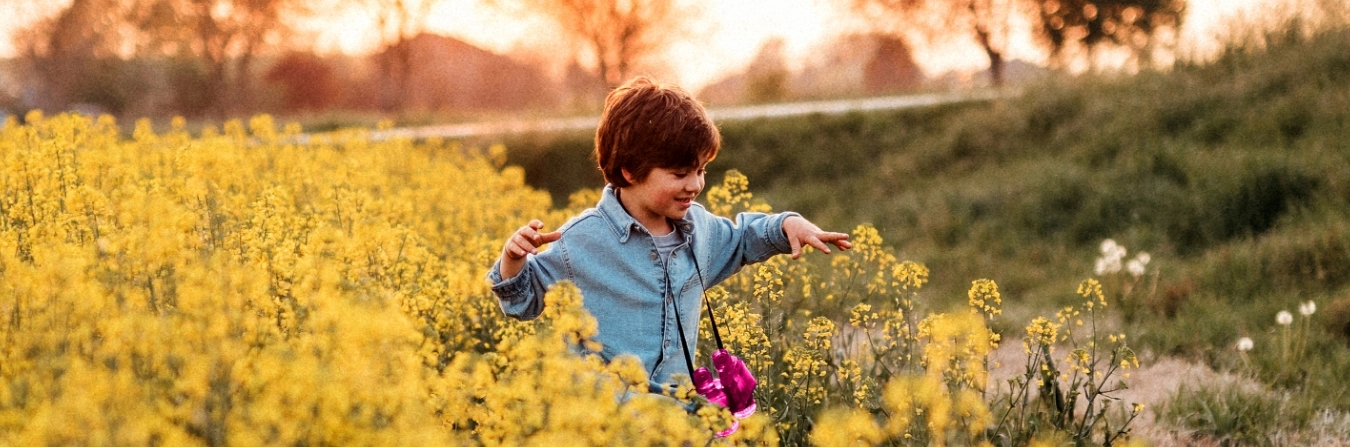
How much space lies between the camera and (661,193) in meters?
3.27

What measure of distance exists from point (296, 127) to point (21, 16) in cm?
3144

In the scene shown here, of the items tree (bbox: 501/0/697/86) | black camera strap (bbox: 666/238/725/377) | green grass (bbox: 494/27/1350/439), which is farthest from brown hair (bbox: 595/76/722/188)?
tree (bbox: 501/0/697/86)

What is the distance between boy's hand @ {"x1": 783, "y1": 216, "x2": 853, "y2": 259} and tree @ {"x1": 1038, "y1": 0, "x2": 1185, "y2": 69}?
70.3 feet

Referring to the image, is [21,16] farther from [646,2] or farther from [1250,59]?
[1250,59]

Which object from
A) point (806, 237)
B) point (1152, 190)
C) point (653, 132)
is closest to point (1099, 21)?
point (1152, 190)

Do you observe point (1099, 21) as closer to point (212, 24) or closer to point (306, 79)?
point (212, 24)

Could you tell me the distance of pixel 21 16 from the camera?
33656 mm

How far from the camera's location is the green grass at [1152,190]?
19.9ft

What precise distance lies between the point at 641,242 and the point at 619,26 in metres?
28.0

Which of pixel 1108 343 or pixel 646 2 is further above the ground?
pixel 646 2

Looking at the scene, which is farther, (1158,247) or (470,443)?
(1158,247)

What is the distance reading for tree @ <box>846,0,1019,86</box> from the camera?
24984mm

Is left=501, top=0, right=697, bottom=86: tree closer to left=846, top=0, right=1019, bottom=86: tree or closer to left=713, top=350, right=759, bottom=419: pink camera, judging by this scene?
left=846, top=0, right=1019, bottom=86: tree

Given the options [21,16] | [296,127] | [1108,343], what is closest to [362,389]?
[1108,343]
